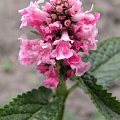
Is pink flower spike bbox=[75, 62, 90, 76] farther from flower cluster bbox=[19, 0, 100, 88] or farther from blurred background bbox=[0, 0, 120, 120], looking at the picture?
blurred background bbox=[0, 0, 120, 120]

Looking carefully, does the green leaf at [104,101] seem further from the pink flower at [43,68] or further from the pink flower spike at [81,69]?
the pink flower at [43,68]

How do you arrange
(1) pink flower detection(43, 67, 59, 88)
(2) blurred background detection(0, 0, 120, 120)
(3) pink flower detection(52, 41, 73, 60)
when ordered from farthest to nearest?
(2) blurred background detection(0, 0, 120, 120), (1) pink flower detection(43, 67, 59, 88), (3) pink flower detection(52, 41, 73, 60)

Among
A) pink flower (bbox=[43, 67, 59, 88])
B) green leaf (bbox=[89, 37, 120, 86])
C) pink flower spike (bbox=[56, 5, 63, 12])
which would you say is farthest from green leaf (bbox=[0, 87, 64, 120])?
pink flower spike (bbox=[56, 5, 63, 12])

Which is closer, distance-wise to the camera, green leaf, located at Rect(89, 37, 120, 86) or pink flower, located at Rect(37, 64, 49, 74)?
pink flower, located at Rect(37, 64, 49, 74)

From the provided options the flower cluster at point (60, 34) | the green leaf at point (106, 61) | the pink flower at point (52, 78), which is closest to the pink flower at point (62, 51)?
the flower cluster at point (60, 34)

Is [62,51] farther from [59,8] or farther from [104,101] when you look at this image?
[104,101]

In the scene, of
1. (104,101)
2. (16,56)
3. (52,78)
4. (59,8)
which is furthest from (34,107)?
(16,56)

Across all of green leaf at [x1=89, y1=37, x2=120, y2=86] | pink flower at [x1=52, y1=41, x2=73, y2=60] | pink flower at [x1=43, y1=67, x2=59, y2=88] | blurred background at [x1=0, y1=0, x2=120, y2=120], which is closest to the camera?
pink flower at [x1=52, y1=41, x2=73, y2=60]
